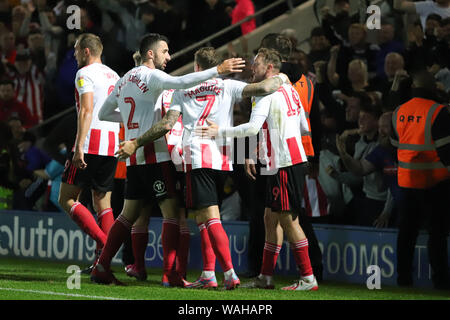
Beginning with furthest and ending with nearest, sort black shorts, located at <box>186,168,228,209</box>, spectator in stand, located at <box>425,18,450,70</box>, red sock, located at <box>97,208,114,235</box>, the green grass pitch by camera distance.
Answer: spectator in stand, located at <box>425,18,450,70</box>
red sock, located at <box>97,208,114,235</box>
black shorts, located at <box>186,168,228,209</box>
the green grass pitch

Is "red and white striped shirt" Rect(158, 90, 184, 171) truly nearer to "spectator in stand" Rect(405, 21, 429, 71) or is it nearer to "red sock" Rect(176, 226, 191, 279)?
"red sock" Rect(176, 226, 191, 279)

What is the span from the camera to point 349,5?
12859 millimetres

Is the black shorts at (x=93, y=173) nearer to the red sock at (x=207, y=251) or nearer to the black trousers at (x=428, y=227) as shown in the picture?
the red sock at (x=207, y=251)

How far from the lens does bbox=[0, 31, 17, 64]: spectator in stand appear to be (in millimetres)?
16469

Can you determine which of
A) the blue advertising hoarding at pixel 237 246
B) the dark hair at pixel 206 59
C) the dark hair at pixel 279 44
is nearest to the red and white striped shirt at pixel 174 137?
the dark hair at pixel 206 59

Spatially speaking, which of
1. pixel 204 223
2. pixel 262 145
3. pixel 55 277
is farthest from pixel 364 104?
pixel 55 277

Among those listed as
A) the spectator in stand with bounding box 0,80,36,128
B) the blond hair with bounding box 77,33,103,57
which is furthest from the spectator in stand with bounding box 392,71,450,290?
the spectator in stand with bounding box 0,80,36,128

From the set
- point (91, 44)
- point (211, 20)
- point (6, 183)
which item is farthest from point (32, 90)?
point (91, 44)

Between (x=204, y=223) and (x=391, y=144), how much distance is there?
2.82 m

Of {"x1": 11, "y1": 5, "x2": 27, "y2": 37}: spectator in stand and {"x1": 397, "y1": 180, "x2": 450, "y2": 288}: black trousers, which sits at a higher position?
{"x1": 11, "y1": 5, "x2": 27, "y2": 37}: spectator in stand

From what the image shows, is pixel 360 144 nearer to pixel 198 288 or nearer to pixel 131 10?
pixel 198 288

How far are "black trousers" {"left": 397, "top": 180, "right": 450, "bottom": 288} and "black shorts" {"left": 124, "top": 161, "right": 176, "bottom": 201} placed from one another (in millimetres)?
2261

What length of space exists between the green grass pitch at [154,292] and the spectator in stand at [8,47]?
24.9ft

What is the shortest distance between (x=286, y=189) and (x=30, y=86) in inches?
332
